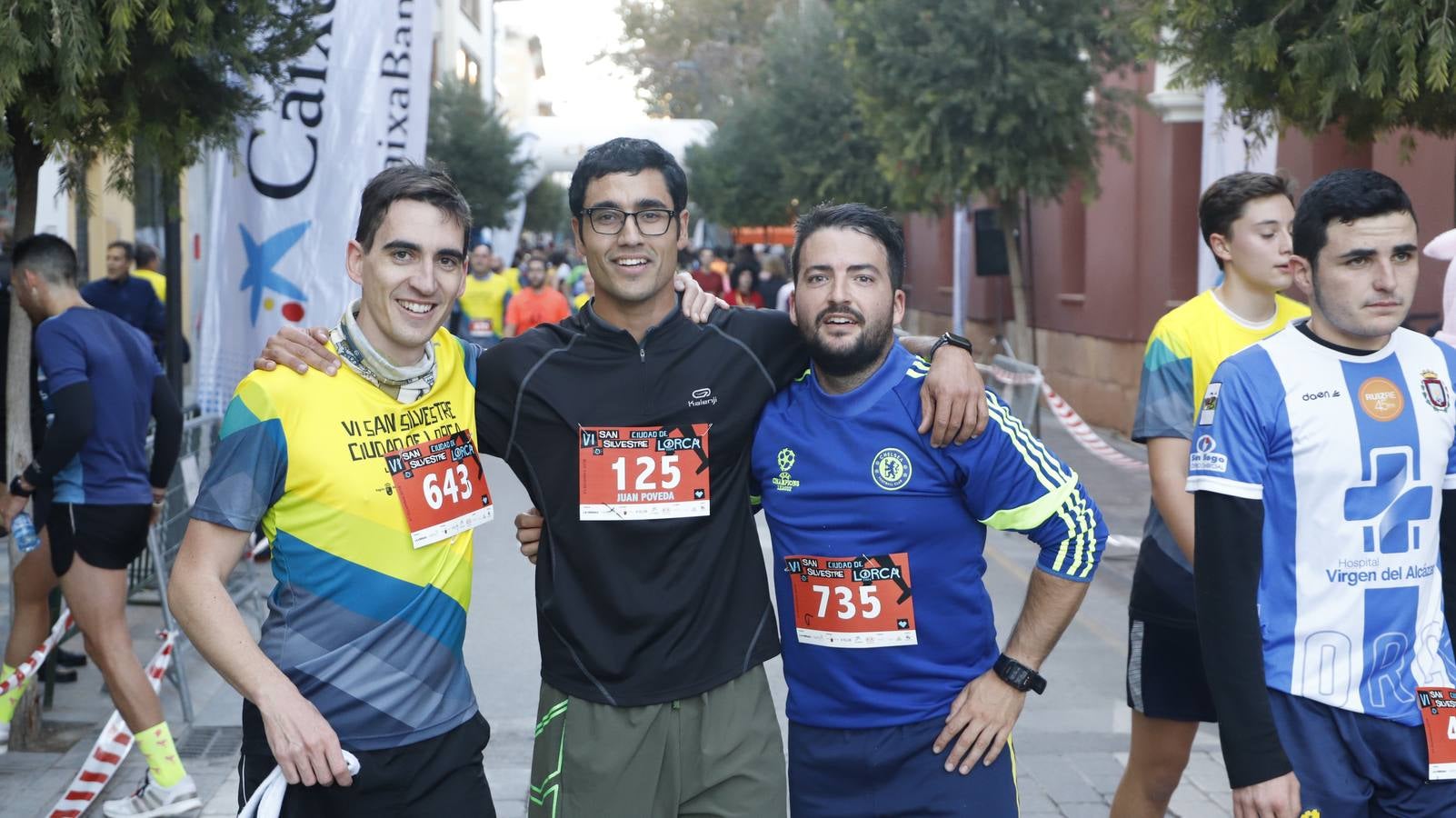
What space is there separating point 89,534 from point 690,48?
46287mm

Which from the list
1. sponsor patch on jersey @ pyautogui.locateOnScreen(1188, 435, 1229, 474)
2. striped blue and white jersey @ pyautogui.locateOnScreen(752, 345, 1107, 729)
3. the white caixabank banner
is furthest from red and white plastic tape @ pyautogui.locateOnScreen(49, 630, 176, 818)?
sponsor patch on jersey @ pyautogui.locateOnScreen(1188, 435, 1229, 474)

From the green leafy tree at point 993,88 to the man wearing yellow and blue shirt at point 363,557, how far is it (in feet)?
41.9

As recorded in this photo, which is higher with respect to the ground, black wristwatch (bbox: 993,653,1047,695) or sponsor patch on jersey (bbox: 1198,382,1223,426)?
sponsor patch on jersey (bbox: 1198,382,1223,426)

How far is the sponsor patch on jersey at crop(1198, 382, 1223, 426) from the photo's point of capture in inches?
126

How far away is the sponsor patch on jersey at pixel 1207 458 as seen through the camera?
312 cm

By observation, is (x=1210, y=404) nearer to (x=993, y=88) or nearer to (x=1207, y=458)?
(x=1207, y=458)

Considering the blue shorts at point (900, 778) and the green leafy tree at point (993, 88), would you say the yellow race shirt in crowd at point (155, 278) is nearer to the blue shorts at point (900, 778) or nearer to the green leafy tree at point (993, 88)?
the green leafy tree at point (993, 88)

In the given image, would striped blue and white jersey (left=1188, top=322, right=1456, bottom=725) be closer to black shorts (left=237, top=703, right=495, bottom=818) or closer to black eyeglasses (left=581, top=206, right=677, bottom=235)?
black eyeglasses (left=581, top=206, right=677, bottom=235)

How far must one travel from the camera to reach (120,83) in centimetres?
579

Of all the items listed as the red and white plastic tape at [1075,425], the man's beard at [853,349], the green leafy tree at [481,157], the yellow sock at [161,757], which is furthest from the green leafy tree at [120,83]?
the green leafy tree at [481,157]

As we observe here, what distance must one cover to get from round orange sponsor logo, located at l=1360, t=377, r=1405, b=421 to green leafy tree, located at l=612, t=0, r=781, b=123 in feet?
141

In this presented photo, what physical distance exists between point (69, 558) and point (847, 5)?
42.1 feet

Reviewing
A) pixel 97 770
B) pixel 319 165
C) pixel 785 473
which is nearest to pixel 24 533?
pixel 97 770

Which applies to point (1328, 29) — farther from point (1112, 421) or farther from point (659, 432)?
point (1112, 421)
